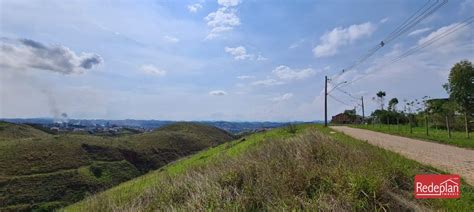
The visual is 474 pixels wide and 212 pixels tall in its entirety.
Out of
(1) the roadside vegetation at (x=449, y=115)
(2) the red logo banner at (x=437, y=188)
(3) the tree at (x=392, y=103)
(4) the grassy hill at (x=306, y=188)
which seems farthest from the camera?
(3) the tree at (x=392, y=103)

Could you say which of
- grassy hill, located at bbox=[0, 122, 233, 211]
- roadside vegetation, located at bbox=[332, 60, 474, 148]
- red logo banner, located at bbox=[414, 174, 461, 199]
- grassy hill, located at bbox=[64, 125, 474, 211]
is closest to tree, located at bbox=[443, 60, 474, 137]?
roadside vegetation, located at bbox=[332, 60, 474, 148]

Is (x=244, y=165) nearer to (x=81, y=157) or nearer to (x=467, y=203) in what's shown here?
(x=467, y=203)

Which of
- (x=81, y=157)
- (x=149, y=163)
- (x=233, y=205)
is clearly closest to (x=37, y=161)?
(x=81, y=157)

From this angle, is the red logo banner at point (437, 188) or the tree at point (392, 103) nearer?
the red logo banner at point (437, 188)

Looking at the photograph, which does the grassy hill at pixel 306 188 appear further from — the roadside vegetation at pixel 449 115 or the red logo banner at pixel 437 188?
the roadside vegetation at pixel 449 115

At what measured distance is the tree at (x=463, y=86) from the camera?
21.0 meters

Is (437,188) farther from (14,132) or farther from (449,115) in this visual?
(14,132)

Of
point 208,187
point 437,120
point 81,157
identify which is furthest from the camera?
point 81,157

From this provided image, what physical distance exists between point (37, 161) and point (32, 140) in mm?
12644

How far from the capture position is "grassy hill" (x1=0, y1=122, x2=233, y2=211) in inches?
2173

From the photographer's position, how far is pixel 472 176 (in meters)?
8.24

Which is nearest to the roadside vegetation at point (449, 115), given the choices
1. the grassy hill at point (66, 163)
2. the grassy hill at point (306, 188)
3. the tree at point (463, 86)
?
the tree at point (463, 86)

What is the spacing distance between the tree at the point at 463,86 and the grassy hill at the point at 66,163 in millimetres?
32079

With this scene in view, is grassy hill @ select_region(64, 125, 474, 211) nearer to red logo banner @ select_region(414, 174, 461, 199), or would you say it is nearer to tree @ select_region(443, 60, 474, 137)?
red logo banner @ select_region(414, 174, 461, 199)
